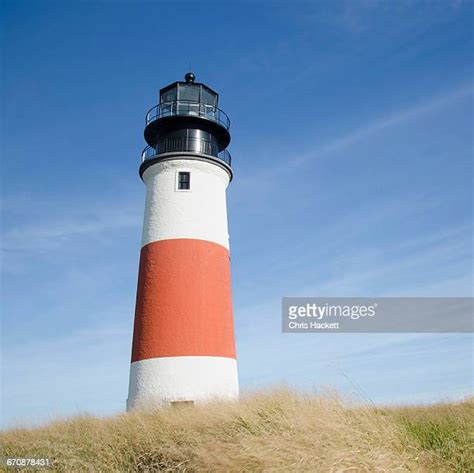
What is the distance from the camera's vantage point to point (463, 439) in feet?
21.2

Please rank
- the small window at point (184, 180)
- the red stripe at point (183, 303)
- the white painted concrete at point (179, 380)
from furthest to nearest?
the small window at point (184, 180) < the red stripe at point (183, 303) < the white painted concrete at point (179, 380)

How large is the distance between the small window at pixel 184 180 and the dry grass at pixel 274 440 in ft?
20.2

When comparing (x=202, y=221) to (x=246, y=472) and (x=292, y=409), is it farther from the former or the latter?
(x=246, y=472)

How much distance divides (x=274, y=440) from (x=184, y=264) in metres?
6.63

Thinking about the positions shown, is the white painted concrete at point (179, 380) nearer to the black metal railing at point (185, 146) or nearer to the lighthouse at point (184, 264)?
the lighthouse at point (184, 264)

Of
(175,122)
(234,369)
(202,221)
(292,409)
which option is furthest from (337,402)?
(175,122)

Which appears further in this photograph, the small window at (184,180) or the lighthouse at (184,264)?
the small window at (184,180)

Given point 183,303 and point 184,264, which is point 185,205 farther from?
point 183,303

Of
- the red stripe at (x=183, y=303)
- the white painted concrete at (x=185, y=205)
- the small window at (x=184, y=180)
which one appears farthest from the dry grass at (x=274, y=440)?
the small window at (x=184, y=180)

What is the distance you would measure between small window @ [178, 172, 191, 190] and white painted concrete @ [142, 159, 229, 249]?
0.33 feet

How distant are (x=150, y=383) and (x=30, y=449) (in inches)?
135

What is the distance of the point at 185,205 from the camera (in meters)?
12.9

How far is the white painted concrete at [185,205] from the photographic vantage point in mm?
12797

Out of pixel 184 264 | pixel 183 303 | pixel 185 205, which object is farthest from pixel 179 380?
pixel 185 205
